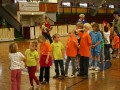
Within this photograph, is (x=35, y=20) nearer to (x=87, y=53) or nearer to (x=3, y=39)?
(x=3, y=39)

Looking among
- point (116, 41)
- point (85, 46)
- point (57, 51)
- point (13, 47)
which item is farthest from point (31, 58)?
point (116, 41)

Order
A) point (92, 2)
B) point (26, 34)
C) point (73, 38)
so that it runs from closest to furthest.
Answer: point (73, 38) → point (26, 34) → point (92, 2)

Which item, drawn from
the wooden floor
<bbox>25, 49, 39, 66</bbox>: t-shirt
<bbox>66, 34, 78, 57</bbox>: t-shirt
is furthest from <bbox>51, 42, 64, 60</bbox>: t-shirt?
<bbox>25, 49, 39, 66</bbox>: t-shirt

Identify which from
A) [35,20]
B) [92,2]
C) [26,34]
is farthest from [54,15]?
[92,2]

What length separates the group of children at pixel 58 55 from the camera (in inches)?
244

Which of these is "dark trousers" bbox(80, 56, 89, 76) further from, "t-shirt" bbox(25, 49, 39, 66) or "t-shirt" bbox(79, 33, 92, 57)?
"t-shirt" bbox(25, 49, 39, 66)

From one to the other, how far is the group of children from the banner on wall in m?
15.1

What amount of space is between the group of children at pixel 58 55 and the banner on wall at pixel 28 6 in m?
15.1

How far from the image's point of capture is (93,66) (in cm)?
959

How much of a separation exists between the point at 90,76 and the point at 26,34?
48.5 feet

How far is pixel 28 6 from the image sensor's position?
963 inches

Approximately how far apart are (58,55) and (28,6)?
17071mm

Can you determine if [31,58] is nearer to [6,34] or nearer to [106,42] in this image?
[106,42]

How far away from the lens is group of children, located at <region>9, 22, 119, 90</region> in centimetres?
620
